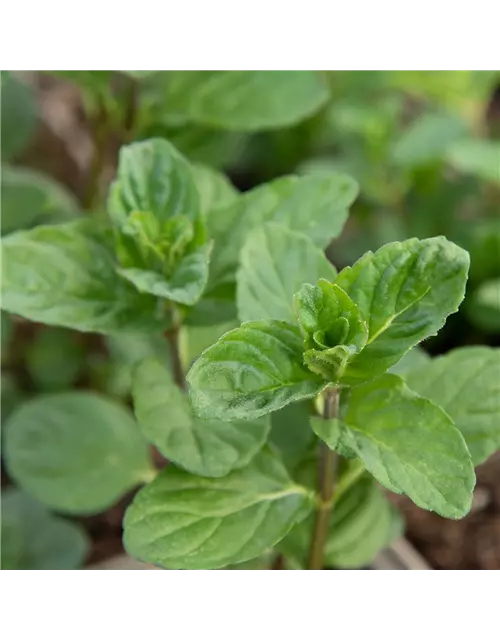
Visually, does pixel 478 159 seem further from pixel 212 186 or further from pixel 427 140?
pixel 212 186

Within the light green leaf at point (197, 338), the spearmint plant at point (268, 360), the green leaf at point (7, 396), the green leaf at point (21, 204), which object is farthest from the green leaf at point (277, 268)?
the green leaf at point (7, 396)

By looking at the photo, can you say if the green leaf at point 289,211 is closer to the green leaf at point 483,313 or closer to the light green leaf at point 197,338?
the light green leaf at point 197,338

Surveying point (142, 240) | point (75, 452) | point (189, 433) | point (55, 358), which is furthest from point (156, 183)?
point (55, 358)

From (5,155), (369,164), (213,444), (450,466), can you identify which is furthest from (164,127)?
(450,466)

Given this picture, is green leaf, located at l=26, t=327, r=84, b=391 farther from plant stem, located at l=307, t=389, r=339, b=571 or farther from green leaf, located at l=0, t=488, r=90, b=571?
plant stem, located at l=307, t=389, r=339, b=571
